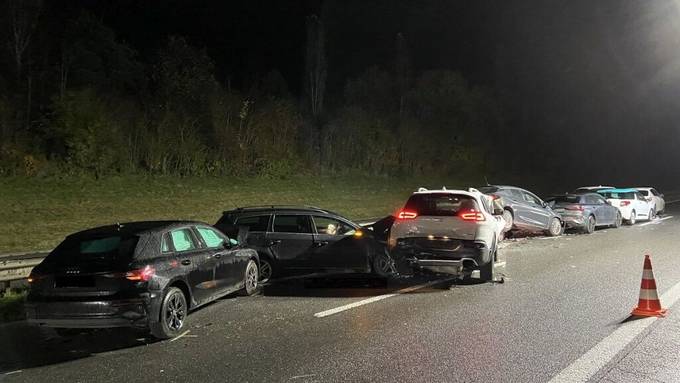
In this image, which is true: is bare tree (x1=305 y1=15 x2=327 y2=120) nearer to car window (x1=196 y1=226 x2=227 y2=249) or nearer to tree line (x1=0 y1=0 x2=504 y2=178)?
tree line (x1=0 y1=0 x2=504 y2=178)

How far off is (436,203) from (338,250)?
6.83ft

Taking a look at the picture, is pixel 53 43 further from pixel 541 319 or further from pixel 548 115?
pixel 548 115

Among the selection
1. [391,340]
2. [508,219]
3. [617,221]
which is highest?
[508,219]

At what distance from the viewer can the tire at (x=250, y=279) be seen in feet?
31.9

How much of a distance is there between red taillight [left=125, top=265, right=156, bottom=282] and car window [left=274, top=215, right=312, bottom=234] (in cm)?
420

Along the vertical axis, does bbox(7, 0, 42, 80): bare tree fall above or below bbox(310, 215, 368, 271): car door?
above

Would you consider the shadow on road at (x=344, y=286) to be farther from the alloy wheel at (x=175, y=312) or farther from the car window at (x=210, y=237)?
the alloy wheel at (x=175, y=312)

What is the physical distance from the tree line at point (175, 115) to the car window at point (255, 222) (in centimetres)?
1349

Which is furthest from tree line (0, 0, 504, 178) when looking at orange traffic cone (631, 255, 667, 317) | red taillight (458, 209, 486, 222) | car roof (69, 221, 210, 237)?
orange traffic cone (631, 255, 667, 317)

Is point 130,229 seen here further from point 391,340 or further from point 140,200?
point 140,200

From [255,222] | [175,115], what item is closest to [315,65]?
[175,115]

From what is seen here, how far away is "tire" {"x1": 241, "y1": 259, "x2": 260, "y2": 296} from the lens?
9.73 metres

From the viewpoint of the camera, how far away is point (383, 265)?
11164mm

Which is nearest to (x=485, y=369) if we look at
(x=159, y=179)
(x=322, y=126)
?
(x=159, y=179)
